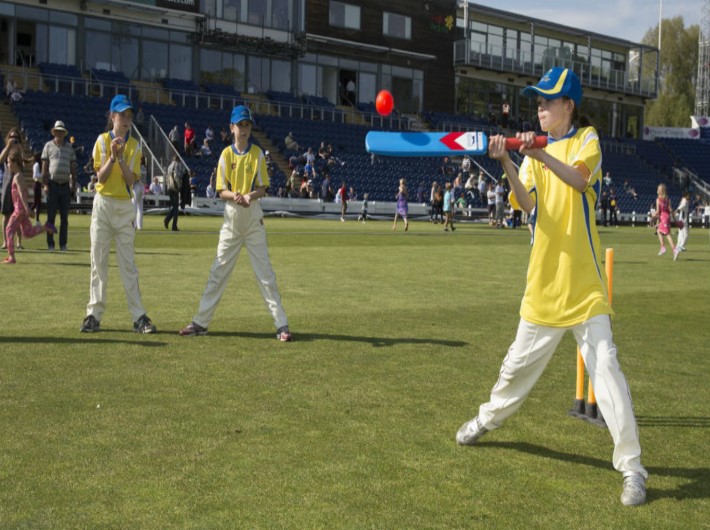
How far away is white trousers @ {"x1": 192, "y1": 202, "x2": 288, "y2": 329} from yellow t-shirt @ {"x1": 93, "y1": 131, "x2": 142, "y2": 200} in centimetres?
111

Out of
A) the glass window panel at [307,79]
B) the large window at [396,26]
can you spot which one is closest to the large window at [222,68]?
the glass window panel at [307,79]

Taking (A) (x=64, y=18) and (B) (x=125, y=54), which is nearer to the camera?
(A) (x=64, y=18)

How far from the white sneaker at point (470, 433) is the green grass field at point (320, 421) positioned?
56mm

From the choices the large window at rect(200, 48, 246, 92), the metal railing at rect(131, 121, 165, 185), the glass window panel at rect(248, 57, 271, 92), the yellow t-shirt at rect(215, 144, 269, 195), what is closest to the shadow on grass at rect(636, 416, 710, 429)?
the yellow t-shirt at rect(215, 144, 269, 195)

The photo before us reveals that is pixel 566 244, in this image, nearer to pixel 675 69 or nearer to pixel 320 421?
pixel 320 421

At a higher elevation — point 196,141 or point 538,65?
point 538,65

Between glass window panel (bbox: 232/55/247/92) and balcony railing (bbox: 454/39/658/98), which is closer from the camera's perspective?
glass window panel (bbox: 232/55/247/92)

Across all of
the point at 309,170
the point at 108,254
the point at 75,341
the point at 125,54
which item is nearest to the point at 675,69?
the point at 309,170

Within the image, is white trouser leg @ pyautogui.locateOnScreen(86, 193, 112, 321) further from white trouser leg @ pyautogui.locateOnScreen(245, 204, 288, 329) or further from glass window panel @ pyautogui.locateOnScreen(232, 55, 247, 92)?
glass window panel @ pyautogui.locateOnScreen(232, 55, 247, 92)

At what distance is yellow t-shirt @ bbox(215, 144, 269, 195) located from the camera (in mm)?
8609

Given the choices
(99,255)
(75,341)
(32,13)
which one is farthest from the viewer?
(32,13)

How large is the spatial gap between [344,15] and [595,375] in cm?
5413

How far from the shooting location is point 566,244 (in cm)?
487

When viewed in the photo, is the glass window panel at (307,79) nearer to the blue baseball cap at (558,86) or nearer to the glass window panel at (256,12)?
the glass window panel at (256,12)
